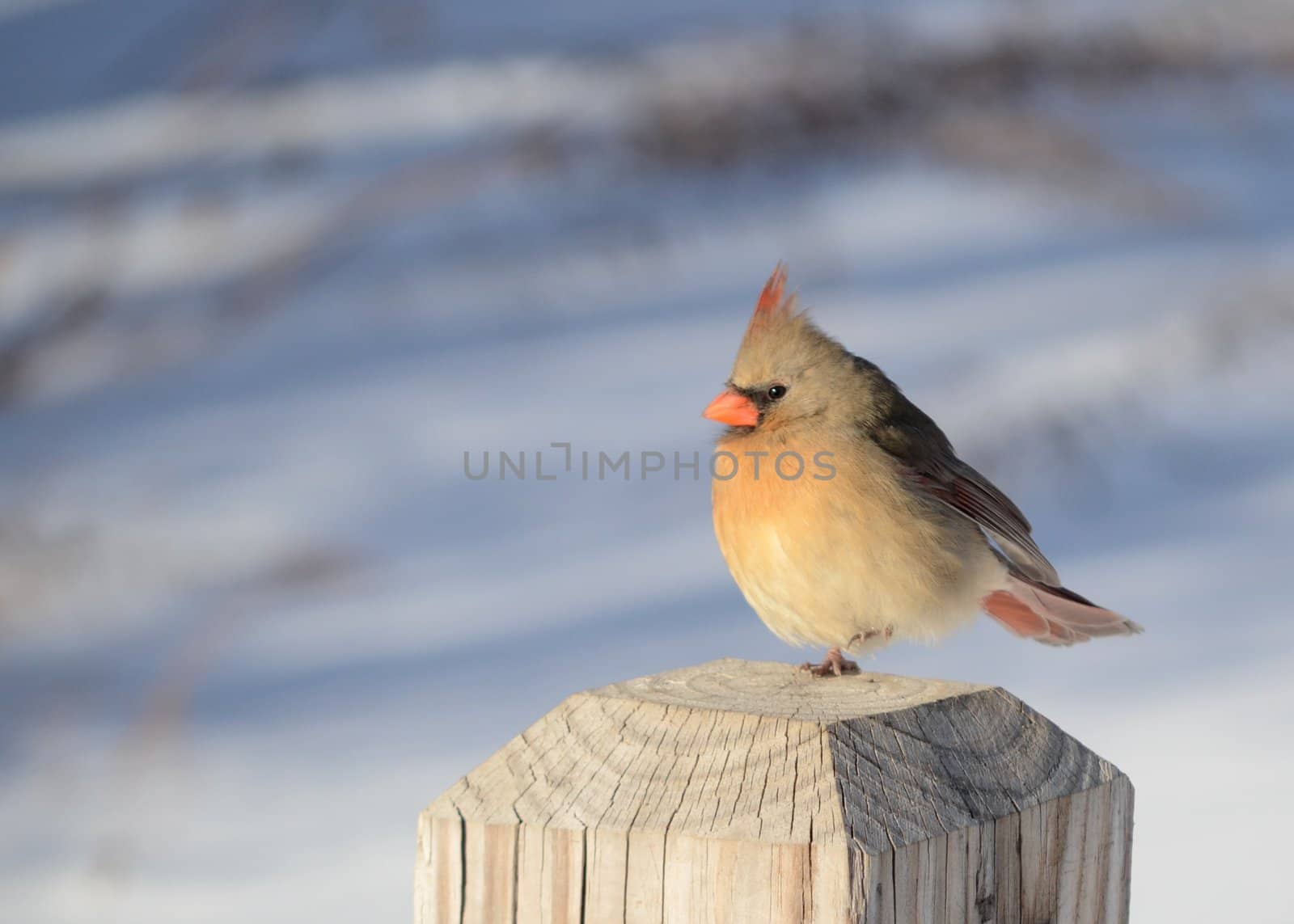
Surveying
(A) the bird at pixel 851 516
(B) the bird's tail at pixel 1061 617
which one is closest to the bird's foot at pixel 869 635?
(A) the bird at pixel 851 516

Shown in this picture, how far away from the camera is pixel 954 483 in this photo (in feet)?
8.21

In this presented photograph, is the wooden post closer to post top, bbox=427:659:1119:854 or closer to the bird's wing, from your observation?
post top, bbox=427:659:1119:854

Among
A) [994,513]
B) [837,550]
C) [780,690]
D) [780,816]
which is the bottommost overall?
[780,816]

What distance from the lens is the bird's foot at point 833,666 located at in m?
1.92

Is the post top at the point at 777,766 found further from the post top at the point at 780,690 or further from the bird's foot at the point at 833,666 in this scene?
the bird's foot at the point at 833,666

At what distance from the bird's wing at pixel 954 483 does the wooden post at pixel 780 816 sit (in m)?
0.87

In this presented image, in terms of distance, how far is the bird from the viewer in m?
2.25

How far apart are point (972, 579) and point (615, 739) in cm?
113

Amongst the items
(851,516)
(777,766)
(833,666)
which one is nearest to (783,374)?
(851,516)

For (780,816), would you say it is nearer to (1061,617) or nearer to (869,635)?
(869,635)

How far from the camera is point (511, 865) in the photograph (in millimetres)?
1407

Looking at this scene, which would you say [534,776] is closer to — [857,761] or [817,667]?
[857,761]

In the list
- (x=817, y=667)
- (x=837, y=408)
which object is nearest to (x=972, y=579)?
(x=837, y=408)

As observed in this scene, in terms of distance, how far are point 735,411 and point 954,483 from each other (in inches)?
16.9
